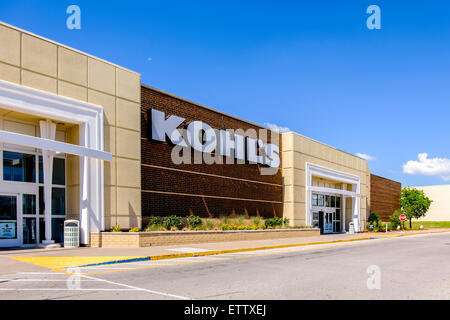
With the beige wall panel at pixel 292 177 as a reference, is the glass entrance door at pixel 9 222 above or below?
below

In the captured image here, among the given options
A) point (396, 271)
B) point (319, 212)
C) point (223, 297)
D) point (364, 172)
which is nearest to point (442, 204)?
point (364, 172)

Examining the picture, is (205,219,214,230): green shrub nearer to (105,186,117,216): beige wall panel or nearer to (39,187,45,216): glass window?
(105,186,117,216): beige wall panel

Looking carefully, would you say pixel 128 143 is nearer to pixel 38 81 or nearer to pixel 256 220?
pixel 38 81

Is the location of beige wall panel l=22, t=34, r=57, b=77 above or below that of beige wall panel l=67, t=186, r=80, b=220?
above

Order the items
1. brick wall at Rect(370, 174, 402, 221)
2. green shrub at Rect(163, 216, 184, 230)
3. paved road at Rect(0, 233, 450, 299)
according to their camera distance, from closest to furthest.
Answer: paved road at Rect(0, 233, 450, 299), green shrub at Rect(163, 216, 184, 230), brick wall at Rect(370, 174, 402, 221)

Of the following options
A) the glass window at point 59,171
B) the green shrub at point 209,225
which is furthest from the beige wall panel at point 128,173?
the green shrub at point 209,225

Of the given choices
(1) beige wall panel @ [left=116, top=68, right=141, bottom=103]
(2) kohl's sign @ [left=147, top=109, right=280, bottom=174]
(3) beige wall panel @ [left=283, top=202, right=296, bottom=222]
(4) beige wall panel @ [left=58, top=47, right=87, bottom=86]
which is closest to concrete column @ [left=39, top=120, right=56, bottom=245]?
(4) beige wall panel @ [left=58, top=47, right=87, bottom=86]

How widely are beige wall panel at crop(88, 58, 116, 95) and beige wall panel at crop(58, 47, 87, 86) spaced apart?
327 millimetres

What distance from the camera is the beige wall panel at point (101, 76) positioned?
797 inches

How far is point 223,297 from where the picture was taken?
801 centimetres

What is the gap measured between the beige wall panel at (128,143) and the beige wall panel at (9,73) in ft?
17.1

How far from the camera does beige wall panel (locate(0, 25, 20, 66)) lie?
17016mm

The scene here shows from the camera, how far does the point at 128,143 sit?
21.6 m

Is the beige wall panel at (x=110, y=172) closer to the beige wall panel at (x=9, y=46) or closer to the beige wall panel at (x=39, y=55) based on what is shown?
the beige wall panel at (x=39, y=55)
